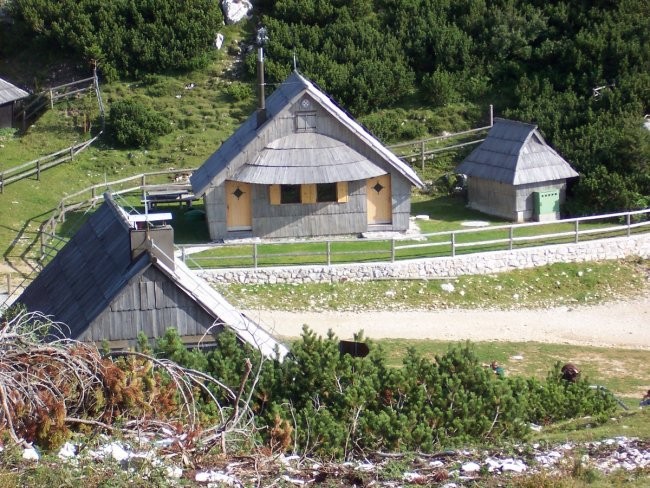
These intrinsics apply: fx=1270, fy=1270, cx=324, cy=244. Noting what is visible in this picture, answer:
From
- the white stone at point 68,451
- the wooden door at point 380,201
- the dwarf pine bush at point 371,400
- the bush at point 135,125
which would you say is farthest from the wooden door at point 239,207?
the white stone at point 68,451

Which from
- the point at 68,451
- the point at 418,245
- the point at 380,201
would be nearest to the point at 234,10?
the point at 380,201

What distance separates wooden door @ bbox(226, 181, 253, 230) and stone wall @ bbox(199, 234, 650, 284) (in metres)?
2.90

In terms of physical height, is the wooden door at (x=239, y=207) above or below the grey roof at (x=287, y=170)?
below

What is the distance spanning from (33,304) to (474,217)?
1572 centimetres

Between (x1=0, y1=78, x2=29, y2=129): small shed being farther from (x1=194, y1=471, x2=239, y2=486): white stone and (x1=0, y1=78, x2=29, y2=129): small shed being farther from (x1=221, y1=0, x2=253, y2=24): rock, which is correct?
(x1=194, y1=471, x2=239, y2=486): white stone

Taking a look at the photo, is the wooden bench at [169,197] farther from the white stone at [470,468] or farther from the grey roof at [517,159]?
the white stone at [470,468]

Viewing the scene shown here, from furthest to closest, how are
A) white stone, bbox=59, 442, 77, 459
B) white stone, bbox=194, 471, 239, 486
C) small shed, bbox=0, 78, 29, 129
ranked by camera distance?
small shed, bbox=0, 78, 29, 129 < white stone, bbox=59, 442, 77, 459 < white stone, bbox=194, 471, 239, 486

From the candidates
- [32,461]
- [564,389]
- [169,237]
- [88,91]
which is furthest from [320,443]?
[88,91]

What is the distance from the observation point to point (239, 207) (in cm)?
3241

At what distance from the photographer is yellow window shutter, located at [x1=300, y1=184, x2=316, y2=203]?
106 ft

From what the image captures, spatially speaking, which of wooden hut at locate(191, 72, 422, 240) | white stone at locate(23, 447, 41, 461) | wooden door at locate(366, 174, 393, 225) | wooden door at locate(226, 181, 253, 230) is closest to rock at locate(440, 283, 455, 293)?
wooden hut at locate(191, 72, 422, 240)

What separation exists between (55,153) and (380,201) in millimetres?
10787

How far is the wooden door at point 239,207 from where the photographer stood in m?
32.2

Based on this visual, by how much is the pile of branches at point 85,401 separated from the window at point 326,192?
61.7 feet
